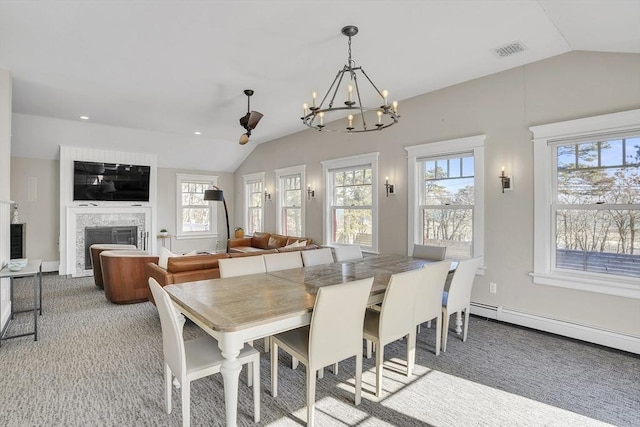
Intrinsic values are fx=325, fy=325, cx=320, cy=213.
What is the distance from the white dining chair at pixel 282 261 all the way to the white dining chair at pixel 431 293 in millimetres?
1360

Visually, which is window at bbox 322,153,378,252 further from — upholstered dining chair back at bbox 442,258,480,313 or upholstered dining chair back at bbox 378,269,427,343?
upholstered dining chair back at bbox 378,269,427,343

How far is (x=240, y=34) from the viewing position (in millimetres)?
3029

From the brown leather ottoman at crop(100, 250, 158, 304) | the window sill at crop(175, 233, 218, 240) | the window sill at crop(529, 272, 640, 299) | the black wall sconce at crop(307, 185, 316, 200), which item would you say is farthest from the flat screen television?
the window sill at crop(529, 272, 640, 299)

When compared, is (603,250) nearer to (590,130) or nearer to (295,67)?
(590,130)

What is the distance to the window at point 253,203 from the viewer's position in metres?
8.49

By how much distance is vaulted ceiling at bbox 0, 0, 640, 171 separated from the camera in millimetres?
2639

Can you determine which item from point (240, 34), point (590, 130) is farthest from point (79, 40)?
point (590, 130)

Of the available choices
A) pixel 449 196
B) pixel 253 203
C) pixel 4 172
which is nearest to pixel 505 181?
pixel 449 196

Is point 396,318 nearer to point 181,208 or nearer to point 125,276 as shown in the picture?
point 125,276

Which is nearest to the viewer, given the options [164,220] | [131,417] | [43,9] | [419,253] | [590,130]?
[131,417]

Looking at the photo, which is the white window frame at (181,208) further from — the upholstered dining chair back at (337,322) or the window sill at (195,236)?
the upholstered dining chair back at (337,322)

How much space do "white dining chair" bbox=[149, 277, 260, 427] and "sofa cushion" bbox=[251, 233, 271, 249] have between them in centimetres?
539

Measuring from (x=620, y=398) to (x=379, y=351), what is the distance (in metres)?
1.82

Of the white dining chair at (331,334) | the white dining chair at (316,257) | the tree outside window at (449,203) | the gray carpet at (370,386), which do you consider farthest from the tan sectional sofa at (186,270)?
the tree outside window at (449,203)
